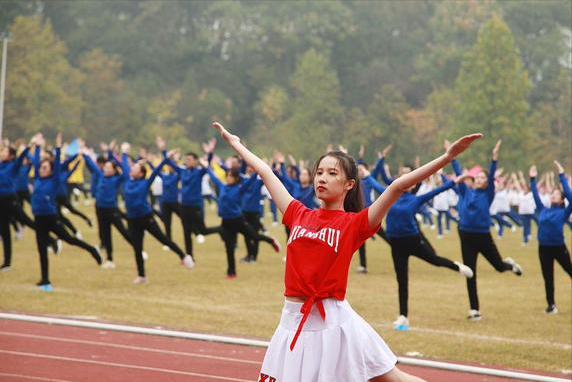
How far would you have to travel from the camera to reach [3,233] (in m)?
16.9

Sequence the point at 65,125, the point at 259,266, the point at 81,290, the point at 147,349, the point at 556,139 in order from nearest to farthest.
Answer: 1. the point at 147,349
2. the point at 81,290
3. the point at 259,266
4. the point at 556,139
5. the point at 65,125

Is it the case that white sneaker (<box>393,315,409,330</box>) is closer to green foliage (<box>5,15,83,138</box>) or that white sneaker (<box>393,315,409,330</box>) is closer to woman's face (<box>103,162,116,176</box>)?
woman's face (<box>103,162,116,176</box>)

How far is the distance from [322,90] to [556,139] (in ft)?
60.1

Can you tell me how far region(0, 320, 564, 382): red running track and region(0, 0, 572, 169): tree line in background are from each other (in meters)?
42.7

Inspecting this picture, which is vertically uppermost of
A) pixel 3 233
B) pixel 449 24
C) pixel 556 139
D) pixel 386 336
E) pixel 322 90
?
pixel 449 24

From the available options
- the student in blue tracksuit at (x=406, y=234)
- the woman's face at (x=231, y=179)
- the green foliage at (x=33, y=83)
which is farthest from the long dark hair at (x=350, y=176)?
the green foliage at (x=33, y=83)

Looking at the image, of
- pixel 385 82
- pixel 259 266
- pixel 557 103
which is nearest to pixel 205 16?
pixel 385 82

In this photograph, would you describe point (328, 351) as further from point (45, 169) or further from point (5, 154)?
point (5, 154)

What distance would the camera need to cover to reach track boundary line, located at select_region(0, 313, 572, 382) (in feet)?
30.3

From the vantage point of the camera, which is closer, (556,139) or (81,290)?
(81,290)

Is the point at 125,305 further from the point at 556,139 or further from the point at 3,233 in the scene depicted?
the point at 556,139

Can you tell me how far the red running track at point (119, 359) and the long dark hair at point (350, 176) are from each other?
346cm

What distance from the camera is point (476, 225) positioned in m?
13.1

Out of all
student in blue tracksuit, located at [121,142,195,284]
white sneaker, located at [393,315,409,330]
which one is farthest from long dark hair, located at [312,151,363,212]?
student in blue tracksuit, located at [121,142,195,284]
